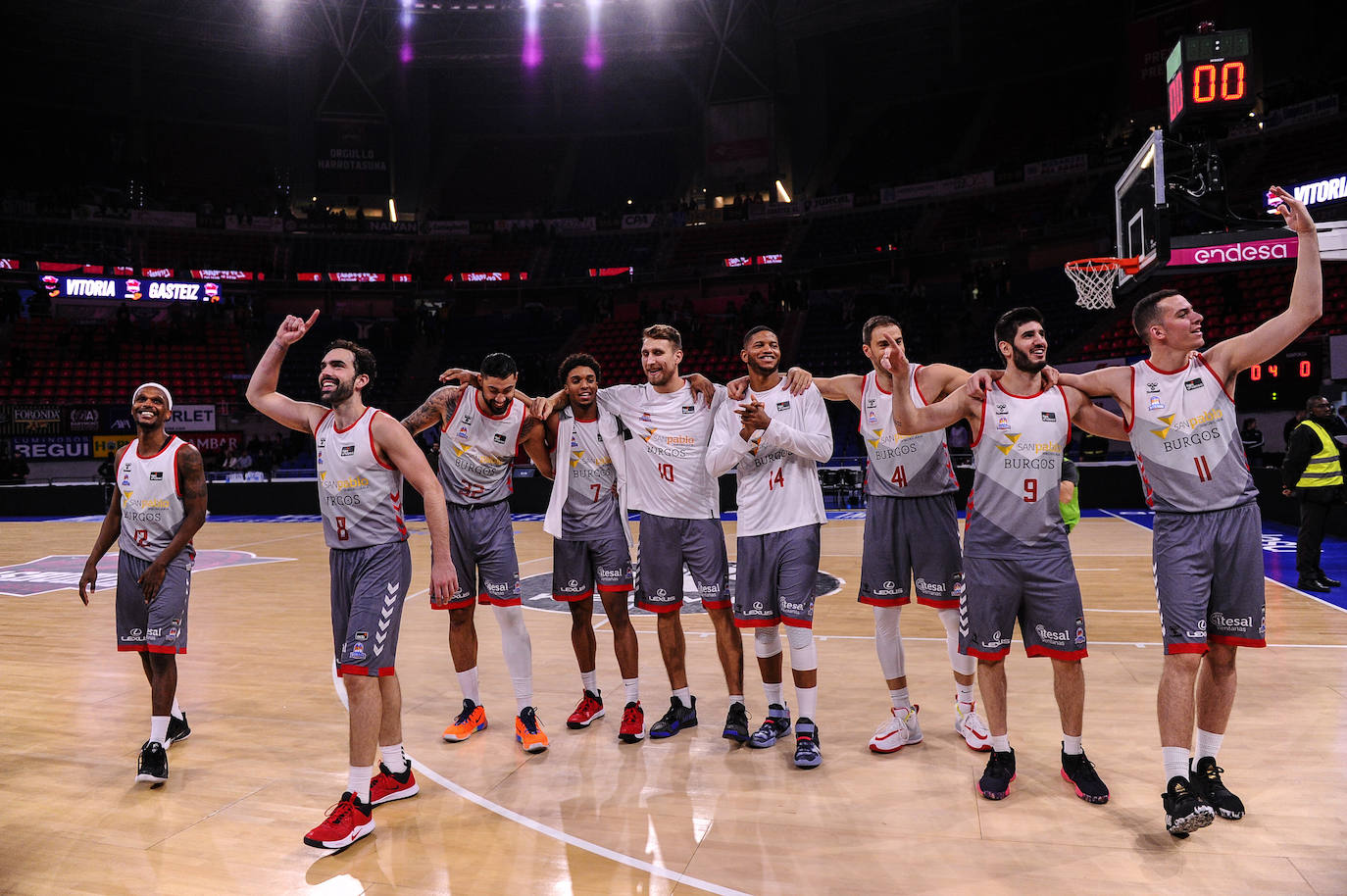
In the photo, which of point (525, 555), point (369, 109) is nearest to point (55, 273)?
point (369, 109)

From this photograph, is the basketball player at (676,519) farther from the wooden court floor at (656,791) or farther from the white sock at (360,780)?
the white sock at (360,780)

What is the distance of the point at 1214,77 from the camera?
9586 mm

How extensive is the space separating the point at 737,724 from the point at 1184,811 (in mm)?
2246

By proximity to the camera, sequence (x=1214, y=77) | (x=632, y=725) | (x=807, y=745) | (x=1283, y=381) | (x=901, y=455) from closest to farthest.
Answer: (x=807, y=745), (x=901, y=455), (x=632, y=725), (x=1214, y=77), (x=1283, y=381)

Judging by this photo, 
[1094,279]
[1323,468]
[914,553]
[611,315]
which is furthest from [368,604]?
[611,315]

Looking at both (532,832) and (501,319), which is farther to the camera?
(501,319)

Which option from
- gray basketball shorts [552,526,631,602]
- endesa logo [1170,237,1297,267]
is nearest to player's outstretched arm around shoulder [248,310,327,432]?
gray basketball shorts [552,526,631,602]

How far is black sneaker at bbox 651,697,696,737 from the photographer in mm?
5195

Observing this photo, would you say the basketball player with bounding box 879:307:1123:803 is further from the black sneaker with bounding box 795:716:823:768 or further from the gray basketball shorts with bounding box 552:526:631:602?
the gray basketball shorts with bounding box 552:526:631:602

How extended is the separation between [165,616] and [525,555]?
26.9 feet

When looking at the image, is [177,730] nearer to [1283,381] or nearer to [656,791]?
[656,791]

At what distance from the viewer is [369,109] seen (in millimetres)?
34344

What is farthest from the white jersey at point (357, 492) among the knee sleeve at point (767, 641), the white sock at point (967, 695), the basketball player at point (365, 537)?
the white sock at point (967, 695)

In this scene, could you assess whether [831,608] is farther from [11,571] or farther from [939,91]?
[939,91]
